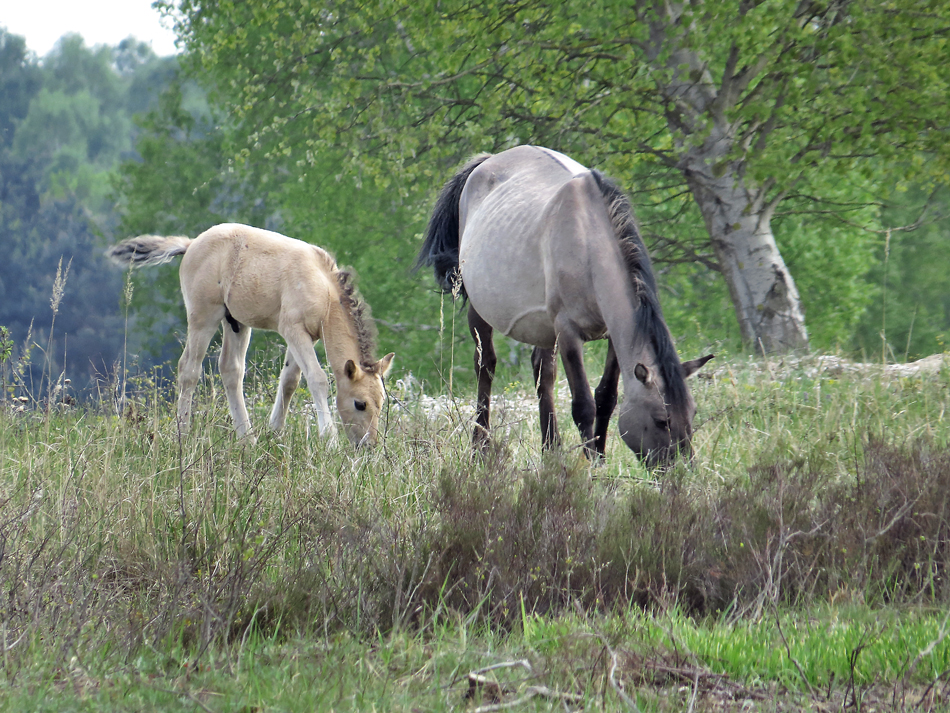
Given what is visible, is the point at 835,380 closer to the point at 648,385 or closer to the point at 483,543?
the point at 648,385

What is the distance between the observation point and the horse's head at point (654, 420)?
5078 mm

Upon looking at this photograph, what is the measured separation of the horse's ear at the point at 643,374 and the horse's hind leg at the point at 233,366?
385cm

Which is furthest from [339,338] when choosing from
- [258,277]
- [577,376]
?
[577,376]

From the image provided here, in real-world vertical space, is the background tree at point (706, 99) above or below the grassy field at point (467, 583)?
above

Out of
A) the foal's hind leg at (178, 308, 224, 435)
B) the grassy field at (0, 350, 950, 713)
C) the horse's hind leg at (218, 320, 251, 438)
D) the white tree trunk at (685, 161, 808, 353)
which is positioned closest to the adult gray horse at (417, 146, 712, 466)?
the grassy field at (0, 350, 950, 713)

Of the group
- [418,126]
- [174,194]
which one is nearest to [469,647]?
[418,126]

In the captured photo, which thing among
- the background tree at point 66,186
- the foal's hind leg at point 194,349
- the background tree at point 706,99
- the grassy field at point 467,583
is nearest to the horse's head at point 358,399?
the foal's hind leg at point 194,349

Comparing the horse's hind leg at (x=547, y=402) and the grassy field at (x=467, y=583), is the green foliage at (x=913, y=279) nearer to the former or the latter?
the horse's hind leg at (x=547, y=402)

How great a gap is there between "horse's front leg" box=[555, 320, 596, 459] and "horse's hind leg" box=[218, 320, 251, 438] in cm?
313

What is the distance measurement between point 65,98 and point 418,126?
5781 centimetres

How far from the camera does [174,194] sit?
1064 inches

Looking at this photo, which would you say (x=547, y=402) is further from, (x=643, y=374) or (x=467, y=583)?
(x=467, y=583)

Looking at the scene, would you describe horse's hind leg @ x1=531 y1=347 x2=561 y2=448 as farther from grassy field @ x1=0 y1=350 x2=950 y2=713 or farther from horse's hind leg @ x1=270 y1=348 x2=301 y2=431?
horse's hind leg @ x1=270 y1=348 x2=301 y2=431

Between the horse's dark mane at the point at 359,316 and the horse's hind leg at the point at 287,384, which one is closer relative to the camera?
the horse's dark mane at the point at 359,316
